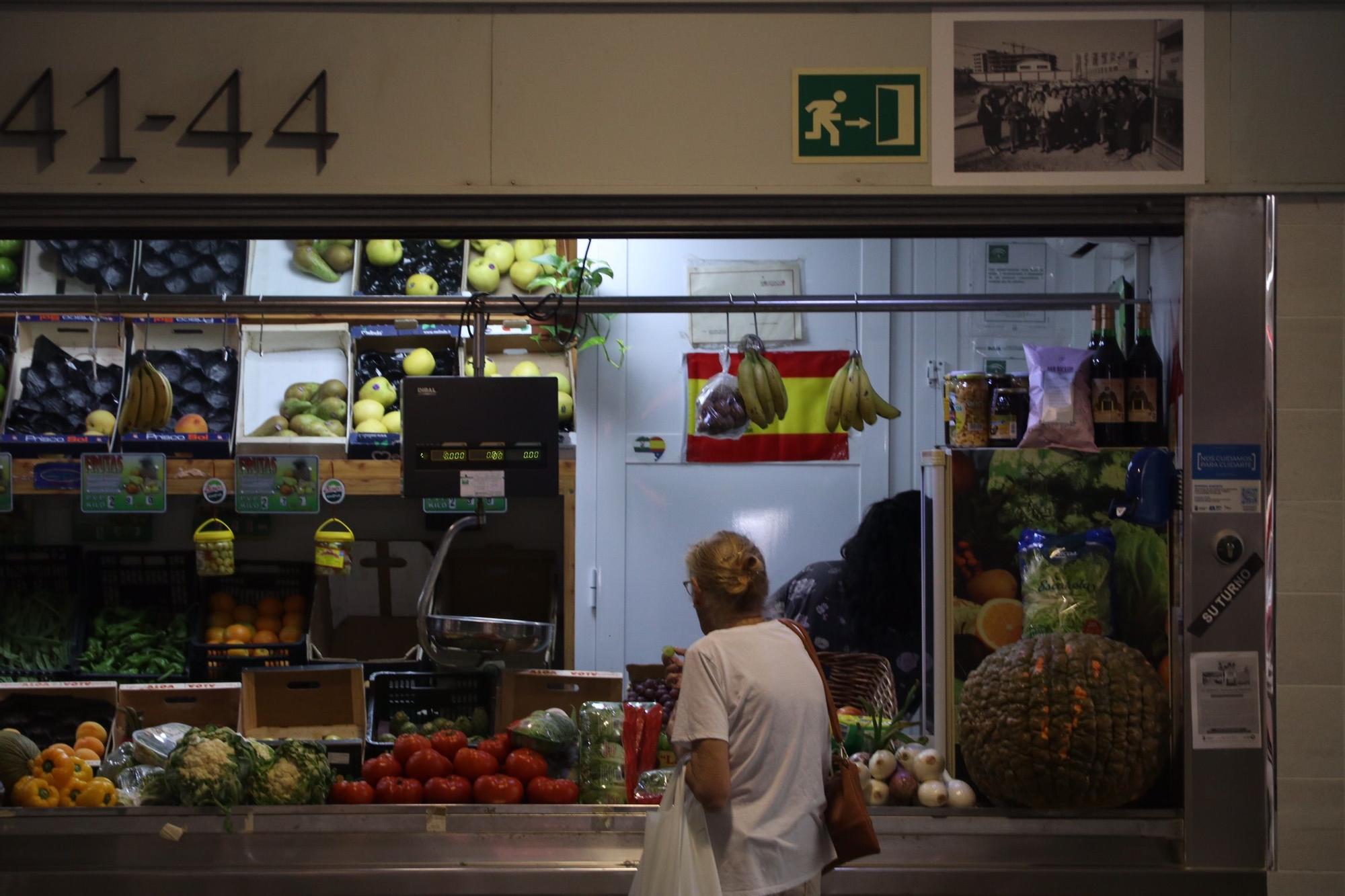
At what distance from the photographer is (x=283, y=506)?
452cm

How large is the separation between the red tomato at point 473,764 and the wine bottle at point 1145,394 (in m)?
2.12

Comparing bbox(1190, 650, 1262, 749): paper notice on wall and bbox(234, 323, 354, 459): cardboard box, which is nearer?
bbox(1190, 650, 1262, 749): paper notice on wall

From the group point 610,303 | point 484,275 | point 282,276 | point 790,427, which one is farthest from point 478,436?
point 790,427

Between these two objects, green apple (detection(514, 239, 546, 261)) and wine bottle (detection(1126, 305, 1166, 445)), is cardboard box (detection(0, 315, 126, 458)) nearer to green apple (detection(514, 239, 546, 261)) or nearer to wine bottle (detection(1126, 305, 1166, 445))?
green apple (detection(514, 239, 546, 261))

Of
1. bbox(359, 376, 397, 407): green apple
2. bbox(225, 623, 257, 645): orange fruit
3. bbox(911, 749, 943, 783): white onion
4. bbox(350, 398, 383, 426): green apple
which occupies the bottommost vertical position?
bbox(911, 749, 943, 783): white onion

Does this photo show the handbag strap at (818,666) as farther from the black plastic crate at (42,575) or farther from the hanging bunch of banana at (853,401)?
the black plastic crate at (42,575)

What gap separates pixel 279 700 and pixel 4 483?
1256mm

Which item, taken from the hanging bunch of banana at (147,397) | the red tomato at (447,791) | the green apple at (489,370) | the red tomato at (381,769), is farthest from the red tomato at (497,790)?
the hanging bunch of banana at (147,397)

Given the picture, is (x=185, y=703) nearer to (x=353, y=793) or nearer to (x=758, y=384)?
(x=353, y=793)

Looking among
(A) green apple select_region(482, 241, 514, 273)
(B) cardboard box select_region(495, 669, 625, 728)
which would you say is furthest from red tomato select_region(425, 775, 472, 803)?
(A) green apple select_region(482, 241, 514, 273)

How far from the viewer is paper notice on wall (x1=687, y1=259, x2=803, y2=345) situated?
6.00 m

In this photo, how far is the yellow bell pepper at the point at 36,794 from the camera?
11.5 ft

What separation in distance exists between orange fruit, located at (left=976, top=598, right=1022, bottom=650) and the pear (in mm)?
3040

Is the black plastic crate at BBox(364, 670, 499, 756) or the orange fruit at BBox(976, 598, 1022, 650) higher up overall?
the orange fruit at BBox(976, 598, 1022, 650)
